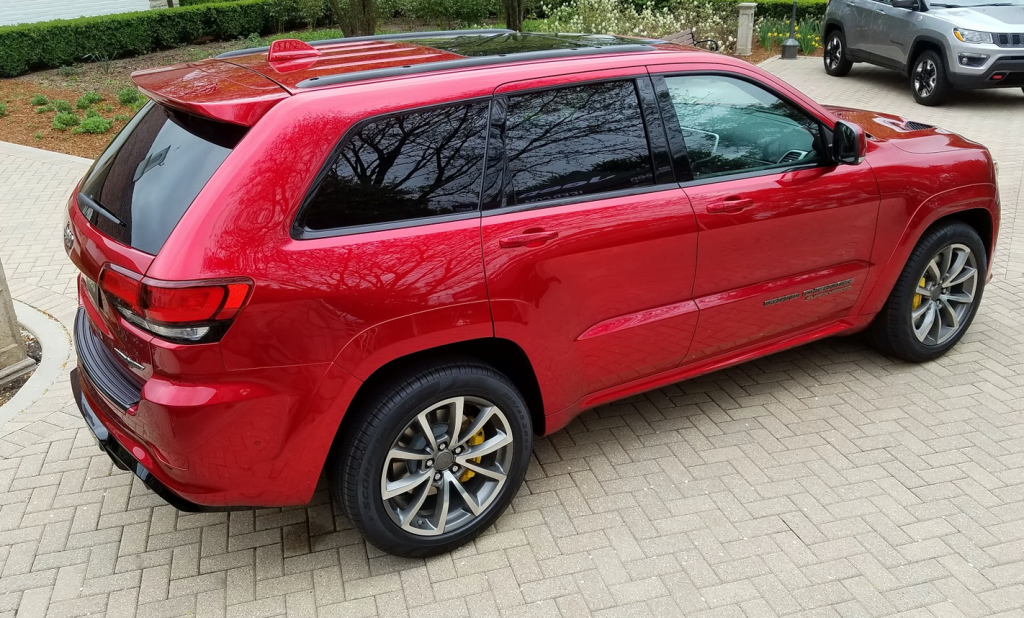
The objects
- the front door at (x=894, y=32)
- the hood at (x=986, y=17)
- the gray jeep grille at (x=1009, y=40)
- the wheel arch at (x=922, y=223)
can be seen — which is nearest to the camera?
the wheel arch at (x=922, y=223)

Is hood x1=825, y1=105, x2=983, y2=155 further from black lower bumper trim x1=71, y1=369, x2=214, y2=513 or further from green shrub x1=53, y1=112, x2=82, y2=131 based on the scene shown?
green shrub x1=53, y1=112, x2=82, y2=131

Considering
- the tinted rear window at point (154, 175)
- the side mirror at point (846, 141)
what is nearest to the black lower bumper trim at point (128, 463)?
the tinted rear window at point (154, 175)

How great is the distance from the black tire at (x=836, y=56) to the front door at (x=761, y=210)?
405 inches

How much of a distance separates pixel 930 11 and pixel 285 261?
36.3 ft

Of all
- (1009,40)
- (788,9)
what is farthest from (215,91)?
(788,9)

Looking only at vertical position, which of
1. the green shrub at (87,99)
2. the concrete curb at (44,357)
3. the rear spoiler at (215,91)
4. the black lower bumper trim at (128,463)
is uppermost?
the rear spoiler at (215,91)

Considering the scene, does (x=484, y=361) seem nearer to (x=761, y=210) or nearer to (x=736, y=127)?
(x=761, y=210)

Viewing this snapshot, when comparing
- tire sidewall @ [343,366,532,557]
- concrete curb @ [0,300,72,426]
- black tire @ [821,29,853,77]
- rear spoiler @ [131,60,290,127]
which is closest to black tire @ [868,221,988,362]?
tire sidewall @ [343,366,532,557]

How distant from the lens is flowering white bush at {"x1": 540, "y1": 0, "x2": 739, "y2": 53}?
14.7 meters

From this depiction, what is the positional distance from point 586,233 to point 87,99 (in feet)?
33.4

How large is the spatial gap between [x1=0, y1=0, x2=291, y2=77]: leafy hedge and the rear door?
42.1 feet

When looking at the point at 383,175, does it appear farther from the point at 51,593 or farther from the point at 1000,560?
the point at 1000,560

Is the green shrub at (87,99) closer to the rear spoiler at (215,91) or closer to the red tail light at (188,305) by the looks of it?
the rear spoiler at (215,91)

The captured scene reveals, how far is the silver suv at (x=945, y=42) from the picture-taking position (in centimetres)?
1024
